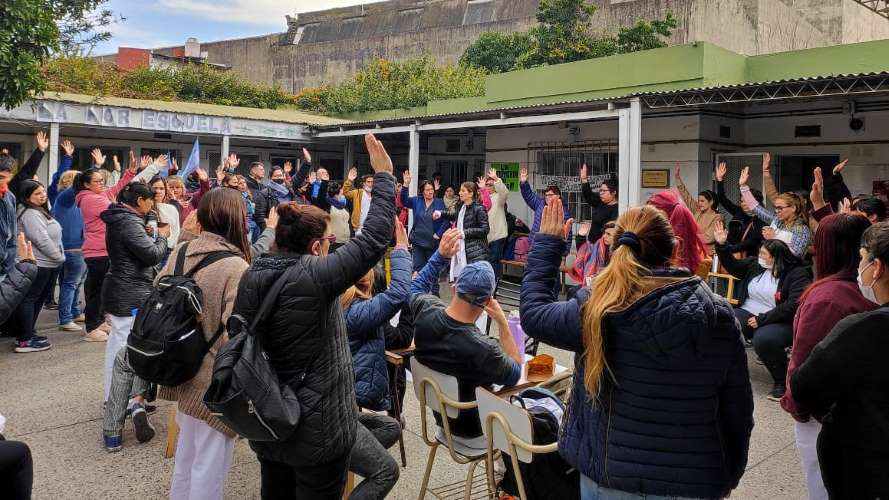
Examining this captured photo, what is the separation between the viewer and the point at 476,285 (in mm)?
3107

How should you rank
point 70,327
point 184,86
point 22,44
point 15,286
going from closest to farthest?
1. point 15,286
2. point 70,327
3. point 22,44
4. point 184,86

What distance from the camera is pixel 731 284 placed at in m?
7.16

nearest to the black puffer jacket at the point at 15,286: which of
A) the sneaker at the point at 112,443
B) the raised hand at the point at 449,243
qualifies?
the sneaker at the point at 112,443

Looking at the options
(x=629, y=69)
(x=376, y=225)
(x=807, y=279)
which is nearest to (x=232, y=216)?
(x=376, y=225)

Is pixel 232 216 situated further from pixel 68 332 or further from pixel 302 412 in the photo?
pixel 68 332

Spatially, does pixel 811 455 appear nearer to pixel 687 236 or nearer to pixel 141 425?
pixel 687 236

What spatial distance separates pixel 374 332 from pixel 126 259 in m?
2.29

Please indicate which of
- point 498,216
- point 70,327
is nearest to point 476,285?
point 70,327

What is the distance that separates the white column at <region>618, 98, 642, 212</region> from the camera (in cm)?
889

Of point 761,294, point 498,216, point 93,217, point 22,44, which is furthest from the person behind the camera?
point 498,216

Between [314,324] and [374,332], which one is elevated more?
[314,324]

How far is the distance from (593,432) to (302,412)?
3.50ft

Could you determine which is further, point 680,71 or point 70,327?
point 680,71

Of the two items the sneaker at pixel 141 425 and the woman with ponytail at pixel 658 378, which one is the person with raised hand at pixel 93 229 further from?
the woman with ponytail at pixel 658 378
